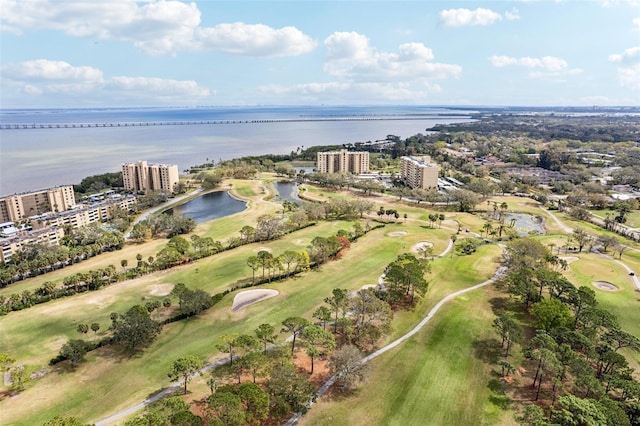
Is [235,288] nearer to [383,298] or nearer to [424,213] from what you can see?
[383,298]

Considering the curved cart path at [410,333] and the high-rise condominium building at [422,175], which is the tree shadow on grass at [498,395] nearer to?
the curved cart path at [410,333]

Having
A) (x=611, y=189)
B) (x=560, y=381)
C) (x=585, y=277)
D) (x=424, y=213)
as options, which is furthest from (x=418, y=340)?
(x=611, y=189)

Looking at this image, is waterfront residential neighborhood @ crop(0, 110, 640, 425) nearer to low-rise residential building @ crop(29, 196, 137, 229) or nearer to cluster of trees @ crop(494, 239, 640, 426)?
cluster of trees @ crop(494, 239, 640, 426)


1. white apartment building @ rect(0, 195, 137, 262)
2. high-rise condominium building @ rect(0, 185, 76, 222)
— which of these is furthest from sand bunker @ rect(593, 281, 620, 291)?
high-rise condominium building @ rect(0, 185, 76, 222)

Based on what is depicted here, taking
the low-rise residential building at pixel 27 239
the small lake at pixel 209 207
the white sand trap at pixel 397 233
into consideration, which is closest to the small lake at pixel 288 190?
the small lake at pixel 209 207

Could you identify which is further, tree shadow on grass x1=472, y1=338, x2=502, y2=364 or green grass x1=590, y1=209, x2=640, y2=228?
green grass x1=590, y1=209, x2=640, y2=228

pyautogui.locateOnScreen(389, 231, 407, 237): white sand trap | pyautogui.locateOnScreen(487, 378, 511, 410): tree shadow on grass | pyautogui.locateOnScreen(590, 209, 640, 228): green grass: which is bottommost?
pyautogui.locateOnScreen(487, 378, 511, 410): tree shadow on grass
